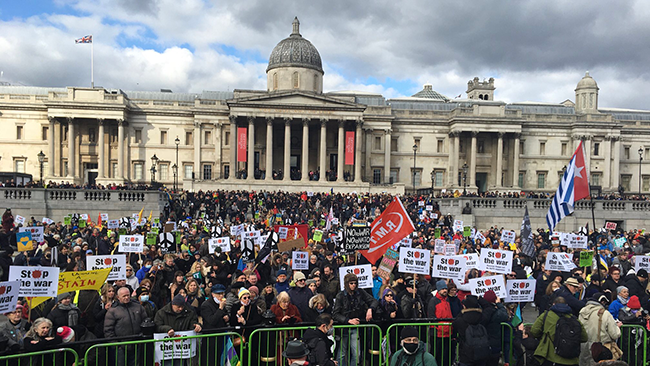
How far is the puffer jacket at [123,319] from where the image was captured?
7701 mm

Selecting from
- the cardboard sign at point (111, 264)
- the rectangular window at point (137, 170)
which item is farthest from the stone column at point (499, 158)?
the cardboard sign at point (111, 264)

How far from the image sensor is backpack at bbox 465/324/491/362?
718 cm

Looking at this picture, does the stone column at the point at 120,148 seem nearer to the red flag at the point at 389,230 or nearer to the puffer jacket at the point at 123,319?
the red flag at the point at 389,230

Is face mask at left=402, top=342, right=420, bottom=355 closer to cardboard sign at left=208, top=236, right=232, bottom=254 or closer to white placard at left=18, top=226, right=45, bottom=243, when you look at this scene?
cardboard sign at left=208, top=236, right=232, bottom=254

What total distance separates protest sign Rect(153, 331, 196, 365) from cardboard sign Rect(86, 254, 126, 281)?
11.9 ft

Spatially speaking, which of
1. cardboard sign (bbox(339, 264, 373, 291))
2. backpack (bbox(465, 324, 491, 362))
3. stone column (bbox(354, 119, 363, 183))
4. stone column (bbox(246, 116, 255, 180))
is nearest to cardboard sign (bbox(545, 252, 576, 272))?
cardboard sign (bbox(339, 264, 373, 291))

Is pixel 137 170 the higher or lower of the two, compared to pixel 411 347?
higher

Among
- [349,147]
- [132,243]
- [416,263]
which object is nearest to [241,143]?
[349,147]

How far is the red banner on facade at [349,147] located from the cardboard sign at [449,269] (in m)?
42.8

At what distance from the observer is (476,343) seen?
23.6 ft

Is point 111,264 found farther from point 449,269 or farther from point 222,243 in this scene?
point 449,269

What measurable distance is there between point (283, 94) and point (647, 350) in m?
46.6

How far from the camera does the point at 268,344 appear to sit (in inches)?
300

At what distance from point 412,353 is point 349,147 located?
4819cm
